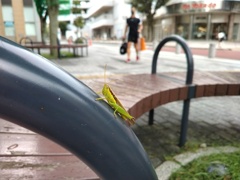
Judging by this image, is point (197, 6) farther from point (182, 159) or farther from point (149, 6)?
point (182, 159)

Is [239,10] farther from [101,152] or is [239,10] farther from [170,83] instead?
[101,152]

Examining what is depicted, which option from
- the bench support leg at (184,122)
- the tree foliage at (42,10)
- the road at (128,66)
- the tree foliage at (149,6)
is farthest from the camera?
the tree foliage at (149,6)

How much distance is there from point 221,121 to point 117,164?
11.2 feet

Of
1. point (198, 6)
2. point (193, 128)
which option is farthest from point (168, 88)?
point (198, 6)

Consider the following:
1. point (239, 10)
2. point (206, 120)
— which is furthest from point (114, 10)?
point (206, 120)

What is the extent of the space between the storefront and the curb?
3067 centimetres

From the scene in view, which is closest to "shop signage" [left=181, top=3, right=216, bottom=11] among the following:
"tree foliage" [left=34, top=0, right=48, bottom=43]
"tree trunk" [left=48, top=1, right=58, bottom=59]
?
"tree foliage" [left=34, top=0, right=48, bottom=43]

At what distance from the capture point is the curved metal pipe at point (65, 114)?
44 centimetres

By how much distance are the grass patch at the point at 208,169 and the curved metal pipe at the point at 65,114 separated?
1.70 m

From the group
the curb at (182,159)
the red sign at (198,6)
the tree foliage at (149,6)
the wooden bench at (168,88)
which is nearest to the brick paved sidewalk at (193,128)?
the curb at (182,159)

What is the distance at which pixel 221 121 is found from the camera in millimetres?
3613

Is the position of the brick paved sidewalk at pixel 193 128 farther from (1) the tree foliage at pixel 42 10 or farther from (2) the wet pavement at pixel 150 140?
(1) the tree foliage at pixel 42 10

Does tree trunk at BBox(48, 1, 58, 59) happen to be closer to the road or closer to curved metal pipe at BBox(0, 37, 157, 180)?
the road

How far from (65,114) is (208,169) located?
2.01 metres
